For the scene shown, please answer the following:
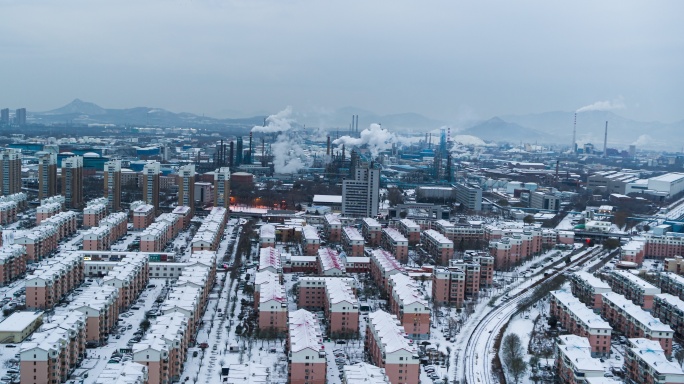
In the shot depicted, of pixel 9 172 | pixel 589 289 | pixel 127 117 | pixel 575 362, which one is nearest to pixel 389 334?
pixel 575 362

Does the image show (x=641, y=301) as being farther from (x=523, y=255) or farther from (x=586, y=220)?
(x=586, y=220)

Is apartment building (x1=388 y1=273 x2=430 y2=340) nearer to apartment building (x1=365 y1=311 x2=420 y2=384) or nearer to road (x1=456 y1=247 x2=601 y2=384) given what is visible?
road (x1=456 y1=247 x2=601 y2=384)

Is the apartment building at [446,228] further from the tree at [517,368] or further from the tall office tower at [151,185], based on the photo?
the tree at [517,368]

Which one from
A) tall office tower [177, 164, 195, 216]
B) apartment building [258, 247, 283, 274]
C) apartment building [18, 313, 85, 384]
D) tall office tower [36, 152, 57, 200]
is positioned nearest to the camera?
apartment building [18, 313, 85, 384]

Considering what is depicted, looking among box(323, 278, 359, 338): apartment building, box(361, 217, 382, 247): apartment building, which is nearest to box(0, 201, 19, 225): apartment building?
box(361, 217, 382, 247): apartment building

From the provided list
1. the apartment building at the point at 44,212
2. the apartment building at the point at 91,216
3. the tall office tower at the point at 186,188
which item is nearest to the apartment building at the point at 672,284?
the tall office tower at the point at 186,188
